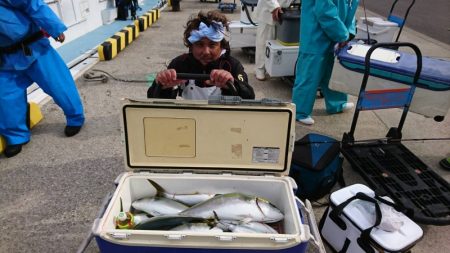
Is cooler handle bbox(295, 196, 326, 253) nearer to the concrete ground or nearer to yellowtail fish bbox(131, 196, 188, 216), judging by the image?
yellowtail fish bbox(131, 196, 188, 216)

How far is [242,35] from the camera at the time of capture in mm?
6355

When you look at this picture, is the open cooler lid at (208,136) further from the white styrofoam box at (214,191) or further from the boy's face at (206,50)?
the boy's face at (206,50)

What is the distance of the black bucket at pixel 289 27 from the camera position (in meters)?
4.77

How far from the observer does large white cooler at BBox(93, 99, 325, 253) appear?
152cm

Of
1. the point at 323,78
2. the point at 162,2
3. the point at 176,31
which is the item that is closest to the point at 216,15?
the point at 323,78

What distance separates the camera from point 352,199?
2.19 metres

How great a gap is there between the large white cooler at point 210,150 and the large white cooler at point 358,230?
75 centimetres

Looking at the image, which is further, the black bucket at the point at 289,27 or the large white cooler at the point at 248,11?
the large white cooler at the point at 248,11

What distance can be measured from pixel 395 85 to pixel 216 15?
1.99m

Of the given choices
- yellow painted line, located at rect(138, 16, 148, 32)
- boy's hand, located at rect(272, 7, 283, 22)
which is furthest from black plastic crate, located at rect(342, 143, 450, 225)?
yellow painted line, located at rect(138, 16, 148, 32)

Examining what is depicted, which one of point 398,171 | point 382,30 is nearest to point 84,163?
point 398,171

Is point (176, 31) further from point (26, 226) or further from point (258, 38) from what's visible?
point (26, 226)

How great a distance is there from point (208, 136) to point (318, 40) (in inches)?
103

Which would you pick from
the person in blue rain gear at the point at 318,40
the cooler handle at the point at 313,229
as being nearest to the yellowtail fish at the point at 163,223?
the cooler handle at the point at 313,229
